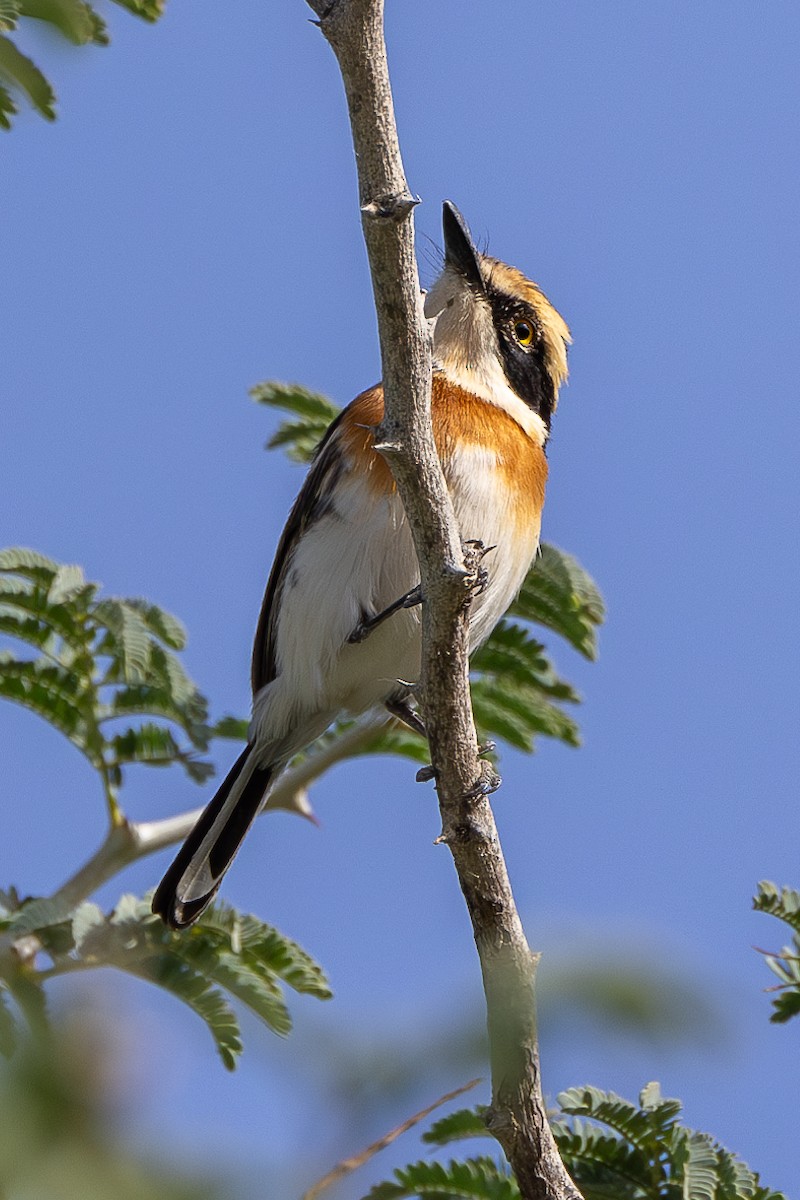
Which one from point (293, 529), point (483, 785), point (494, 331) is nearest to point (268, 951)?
point (483, 785)

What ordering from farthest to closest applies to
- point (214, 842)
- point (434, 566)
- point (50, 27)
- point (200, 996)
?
1. point (214, 842)
2. point (200, 996)
3. point (434, 566)
4. point (50, 27)

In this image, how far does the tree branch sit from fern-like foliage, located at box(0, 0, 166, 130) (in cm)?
60

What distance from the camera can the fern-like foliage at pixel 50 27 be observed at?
2939mm

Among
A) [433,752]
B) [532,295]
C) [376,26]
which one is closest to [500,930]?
[433,752]

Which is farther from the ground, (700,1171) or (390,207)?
(390,207)

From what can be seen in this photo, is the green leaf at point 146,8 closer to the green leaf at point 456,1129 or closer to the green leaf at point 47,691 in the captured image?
the green leaf at point 47,691

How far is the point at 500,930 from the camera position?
133 inches

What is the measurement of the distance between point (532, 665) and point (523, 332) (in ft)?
4.58

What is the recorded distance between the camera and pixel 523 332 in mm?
5559

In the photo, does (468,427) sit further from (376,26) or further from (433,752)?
(376,26)

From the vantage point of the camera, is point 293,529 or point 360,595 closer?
point 360,595

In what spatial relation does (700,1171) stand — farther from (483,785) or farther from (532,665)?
(532,665)

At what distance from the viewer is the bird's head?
5.22 m

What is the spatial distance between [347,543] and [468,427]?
1.97 feet
